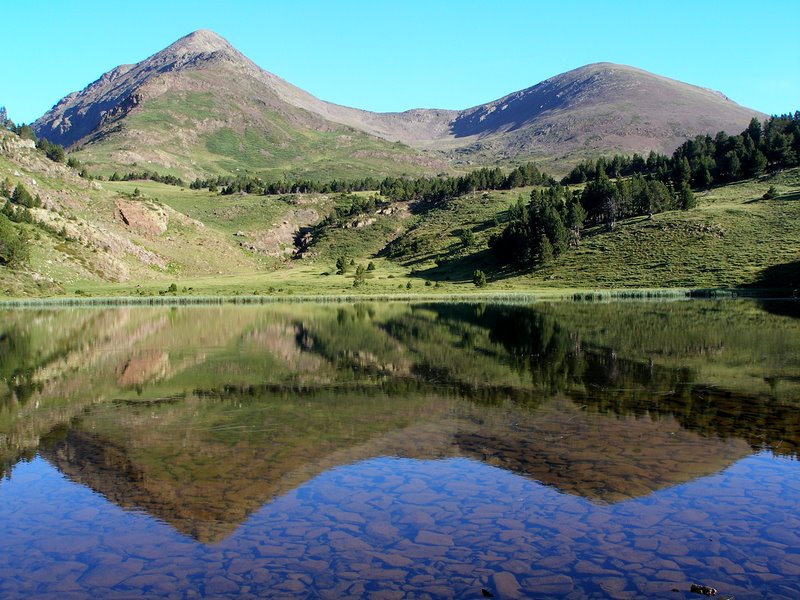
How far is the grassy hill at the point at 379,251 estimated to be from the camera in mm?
121062

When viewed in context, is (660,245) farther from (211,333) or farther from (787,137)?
(211,333)

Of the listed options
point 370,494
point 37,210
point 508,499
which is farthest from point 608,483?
point 37,210

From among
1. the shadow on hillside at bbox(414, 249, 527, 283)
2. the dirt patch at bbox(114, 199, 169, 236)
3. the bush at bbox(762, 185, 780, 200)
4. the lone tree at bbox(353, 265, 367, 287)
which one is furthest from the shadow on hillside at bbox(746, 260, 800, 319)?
the dirt patch at bbox(114, 199, 169, 236)

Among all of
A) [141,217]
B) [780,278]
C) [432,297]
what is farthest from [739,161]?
[141,217]

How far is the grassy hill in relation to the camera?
397 feet

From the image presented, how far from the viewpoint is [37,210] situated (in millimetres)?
141000

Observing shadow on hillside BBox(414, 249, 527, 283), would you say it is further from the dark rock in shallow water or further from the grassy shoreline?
the dark rock in shallow water

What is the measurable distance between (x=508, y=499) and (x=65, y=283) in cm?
12733

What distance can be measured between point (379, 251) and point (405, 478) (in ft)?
558

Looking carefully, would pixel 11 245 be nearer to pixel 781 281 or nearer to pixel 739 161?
pixel 781 281

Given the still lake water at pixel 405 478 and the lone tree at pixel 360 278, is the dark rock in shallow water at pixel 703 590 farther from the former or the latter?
the lone tree at pixel 360 278

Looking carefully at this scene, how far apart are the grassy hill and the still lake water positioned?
293 feet

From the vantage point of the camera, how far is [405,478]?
1714 centimetres

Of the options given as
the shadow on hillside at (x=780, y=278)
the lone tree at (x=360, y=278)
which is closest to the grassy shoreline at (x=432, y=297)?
the shadow on hillside at (x=780, y=278)
